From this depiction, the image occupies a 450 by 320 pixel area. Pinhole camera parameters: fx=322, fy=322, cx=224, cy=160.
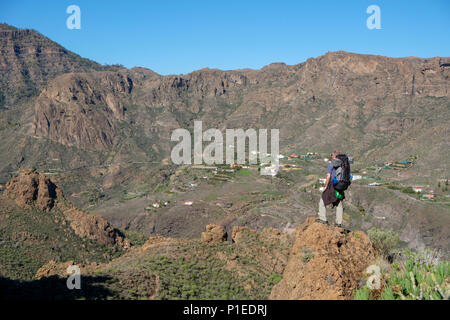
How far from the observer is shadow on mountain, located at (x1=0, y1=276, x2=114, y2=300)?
11898mm

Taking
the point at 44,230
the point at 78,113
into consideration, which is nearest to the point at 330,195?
the point at 44,230

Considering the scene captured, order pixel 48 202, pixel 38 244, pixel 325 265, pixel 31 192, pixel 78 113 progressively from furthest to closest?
pixel 78 113 < pixel 48 202 < pixel 31 192 < pixel 38 244 < pixel 325 265

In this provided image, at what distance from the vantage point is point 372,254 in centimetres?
1074

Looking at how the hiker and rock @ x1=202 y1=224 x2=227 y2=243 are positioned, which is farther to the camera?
rock @ x1=202 y1=224 x2=227 y2=243

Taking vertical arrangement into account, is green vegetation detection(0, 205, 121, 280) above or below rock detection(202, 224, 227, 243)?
below

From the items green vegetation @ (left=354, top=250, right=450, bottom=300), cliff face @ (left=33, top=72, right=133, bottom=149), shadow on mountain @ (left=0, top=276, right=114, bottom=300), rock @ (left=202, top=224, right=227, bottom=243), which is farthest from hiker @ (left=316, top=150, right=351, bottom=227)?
cliff face @ (left=33, top=72, right=133, bottom=149)

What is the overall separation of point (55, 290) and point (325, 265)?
10.7m

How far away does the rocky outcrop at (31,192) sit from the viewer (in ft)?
112

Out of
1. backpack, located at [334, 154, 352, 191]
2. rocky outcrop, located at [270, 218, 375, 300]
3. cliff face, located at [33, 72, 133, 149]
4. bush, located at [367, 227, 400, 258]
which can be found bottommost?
bush, located at [367, 227, 400, 258]

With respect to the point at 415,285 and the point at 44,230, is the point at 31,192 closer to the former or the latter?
the point at 44,230

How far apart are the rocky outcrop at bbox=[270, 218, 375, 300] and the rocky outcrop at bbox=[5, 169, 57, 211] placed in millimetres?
32044

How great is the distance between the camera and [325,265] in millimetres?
9305

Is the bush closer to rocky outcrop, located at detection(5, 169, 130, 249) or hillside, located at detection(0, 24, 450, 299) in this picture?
hillside, located at detection(0, 24, 450, 299)
